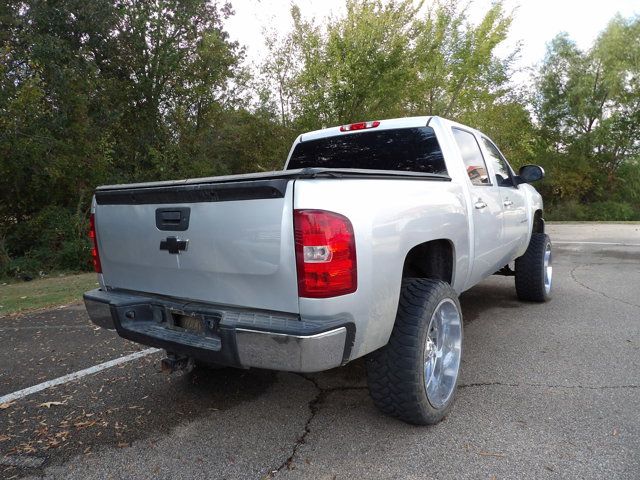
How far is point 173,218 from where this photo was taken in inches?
101

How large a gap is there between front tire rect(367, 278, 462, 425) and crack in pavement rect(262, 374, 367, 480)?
47cm

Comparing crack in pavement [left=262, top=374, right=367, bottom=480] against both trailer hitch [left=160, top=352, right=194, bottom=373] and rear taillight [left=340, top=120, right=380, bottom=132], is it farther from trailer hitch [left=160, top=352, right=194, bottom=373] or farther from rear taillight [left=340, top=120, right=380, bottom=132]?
rear taillight [left=340, top=120, right=380, bottom=132]

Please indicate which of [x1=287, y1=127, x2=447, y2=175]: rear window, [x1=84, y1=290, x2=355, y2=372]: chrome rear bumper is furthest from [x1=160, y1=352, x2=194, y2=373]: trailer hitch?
[x1=287, y1=127, x2=447, y2=175]: rear window

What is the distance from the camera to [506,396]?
3.07 meters

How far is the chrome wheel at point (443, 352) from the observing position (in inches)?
111

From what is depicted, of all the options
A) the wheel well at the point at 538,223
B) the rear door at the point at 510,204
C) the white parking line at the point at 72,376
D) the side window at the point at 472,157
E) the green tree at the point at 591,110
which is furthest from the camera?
the green tree at the point at 591,110

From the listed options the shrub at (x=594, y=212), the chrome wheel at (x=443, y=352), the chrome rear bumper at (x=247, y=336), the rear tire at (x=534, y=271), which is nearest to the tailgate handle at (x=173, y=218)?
the chrome rear bumper at (x=247, y=336)

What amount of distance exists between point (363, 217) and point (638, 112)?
3630 cm

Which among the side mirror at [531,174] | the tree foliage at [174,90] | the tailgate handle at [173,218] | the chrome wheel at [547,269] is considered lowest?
the chrome wheel at [547,269]

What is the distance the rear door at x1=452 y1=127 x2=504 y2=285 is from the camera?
3.65 meters

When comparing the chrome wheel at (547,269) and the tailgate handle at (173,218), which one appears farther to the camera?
the chrome wheel at (547,269)

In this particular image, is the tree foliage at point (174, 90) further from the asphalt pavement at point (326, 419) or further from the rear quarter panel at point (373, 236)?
the rear quarter panel at point (373, 236)

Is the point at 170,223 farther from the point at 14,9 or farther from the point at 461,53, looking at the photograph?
the point at 461,53

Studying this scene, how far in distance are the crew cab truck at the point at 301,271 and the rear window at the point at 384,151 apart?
0.22 meters
